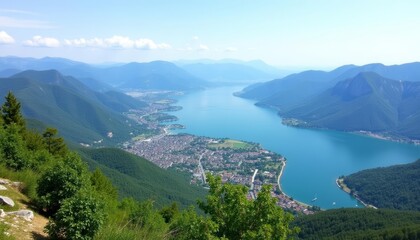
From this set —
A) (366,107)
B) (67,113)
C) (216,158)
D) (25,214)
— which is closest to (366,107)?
(366,107)

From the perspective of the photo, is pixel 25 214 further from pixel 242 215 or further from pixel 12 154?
pixel 12 154

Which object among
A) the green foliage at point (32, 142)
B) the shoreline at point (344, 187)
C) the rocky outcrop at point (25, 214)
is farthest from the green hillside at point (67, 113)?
the rocky outcrop at point (25, 214)

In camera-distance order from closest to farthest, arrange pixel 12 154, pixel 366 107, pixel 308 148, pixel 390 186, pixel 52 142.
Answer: pixel 12 154
pixel 52 142
pixel 390 186
pixel 308 148
pixel 366 107

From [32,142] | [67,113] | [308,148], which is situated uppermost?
[32,142]

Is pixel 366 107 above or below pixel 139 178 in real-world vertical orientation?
above

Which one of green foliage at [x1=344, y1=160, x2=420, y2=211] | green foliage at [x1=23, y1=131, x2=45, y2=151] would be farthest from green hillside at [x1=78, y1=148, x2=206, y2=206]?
green foliage at [x1=344, y1=160, x2=420, y2=211]

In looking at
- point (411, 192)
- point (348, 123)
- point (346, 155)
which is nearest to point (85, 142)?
point (346, 155)

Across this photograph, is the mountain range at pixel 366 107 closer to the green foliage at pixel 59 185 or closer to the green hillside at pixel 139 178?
the green hillside at pixel 139 178
